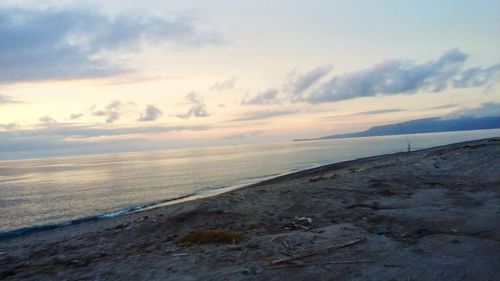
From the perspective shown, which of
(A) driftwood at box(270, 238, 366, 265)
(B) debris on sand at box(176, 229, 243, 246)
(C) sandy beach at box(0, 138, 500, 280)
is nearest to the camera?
(C) sandy beach at box(0, 138, 500, 280)

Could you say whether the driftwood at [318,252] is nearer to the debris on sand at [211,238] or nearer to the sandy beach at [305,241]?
the sandy beach at [305,241]

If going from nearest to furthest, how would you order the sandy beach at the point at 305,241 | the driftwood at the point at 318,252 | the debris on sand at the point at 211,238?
the sandy beach at the point at 305,241
the driftwood at the point at 318,252
the debris on sand at the point at 211,238

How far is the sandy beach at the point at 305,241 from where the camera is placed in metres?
6.57

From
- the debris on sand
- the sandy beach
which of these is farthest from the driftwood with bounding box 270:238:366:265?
the debris on sand

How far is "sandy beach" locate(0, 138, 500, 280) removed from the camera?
657 centimetres

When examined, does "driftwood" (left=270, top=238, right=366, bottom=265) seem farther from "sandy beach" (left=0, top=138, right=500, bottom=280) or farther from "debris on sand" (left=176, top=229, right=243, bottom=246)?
"debris on sand" (left=176, top=229, right=243, bottom=246)

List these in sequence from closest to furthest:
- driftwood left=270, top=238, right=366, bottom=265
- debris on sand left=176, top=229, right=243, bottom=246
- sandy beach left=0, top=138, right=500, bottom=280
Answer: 1. sandy beach left=0, top=138, right=500, bottom=280
2. driftwood left=270, top=238, right=366, bottom=265
3. debris on sand left=176, top=229, right=243, bottom=246

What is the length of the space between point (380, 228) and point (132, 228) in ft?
23.5

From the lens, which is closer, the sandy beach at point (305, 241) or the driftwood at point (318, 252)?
the sandy beach at point (305, 241)

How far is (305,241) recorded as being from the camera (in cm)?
817

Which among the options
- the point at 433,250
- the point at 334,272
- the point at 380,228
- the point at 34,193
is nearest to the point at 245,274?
the point at 334,272

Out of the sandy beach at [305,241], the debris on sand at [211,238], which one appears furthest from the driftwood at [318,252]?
the debris on sand at [211,238]

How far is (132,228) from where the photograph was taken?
12.1m

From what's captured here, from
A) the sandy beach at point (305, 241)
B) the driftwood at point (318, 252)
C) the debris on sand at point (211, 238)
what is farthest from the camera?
the debris on sand at point (211, 238)
